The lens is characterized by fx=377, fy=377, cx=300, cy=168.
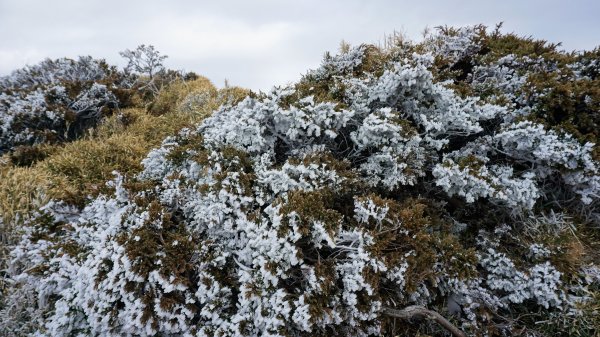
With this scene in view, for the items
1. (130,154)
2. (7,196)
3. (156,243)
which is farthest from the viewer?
(130,154)

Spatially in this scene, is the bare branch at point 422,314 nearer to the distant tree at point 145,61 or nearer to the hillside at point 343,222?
the hillside at point 343,222

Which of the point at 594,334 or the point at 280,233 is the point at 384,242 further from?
the point at 594,334

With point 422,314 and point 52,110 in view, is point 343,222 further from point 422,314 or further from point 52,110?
point 52,110

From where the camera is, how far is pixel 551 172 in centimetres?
364

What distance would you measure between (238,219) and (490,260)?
221cm

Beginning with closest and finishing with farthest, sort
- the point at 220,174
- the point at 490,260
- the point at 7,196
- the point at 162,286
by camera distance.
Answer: the point at 162,286 → the point at 220,174 → the point at 490,260 → the point at 7,196

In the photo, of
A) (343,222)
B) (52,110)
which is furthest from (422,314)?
(52,110)

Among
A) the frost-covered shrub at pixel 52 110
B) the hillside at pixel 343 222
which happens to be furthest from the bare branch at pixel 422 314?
the frost-covered shrub at pixel 52 110

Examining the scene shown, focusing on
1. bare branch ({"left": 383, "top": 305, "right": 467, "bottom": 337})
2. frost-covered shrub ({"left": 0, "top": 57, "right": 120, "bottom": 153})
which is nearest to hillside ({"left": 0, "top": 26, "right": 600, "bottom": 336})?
bare branch ({"left": 383, "top": 305, "right": 467, "bottom": 337})

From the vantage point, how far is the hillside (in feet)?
8.70

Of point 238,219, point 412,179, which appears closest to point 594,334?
point 412,179

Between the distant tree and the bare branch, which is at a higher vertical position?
the distant tree

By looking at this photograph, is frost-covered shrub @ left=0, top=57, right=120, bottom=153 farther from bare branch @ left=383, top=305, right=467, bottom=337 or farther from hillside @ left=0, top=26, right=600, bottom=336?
bare branch @ left=383, top=305, right=467, bottom=337

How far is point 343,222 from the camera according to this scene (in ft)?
9.88
